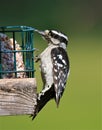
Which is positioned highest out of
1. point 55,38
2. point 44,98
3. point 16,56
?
point 55,38

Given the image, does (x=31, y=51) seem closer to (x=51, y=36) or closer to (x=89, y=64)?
(x=51, y=36)

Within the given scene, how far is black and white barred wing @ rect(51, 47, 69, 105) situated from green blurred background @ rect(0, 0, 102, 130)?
111 inches

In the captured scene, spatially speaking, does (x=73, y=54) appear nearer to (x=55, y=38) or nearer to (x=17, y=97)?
(x=55, y=38)

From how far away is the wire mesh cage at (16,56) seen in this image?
253 inches

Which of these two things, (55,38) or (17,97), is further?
(55,38)

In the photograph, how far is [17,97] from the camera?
231 inches

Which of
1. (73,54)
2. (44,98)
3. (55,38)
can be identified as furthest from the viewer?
(73,54)

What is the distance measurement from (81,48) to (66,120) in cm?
186

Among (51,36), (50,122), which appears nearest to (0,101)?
(51,36)

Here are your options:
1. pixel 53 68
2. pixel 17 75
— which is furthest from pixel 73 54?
pixel 17 75

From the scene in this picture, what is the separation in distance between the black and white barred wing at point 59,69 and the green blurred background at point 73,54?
2813 millimetres

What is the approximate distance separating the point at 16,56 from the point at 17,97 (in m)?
0.92

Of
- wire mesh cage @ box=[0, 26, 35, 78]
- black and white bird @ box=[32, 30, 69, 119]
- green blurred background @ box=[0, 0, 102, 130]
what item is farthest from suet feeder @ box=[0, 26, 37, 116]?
green blurred background @ box=[0, 0, 102, 130]

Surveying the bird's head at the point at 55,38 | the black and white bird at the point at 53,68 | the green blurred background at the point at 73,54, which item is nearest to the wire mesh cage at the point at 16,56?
the black and white bird at the point at 53,68
